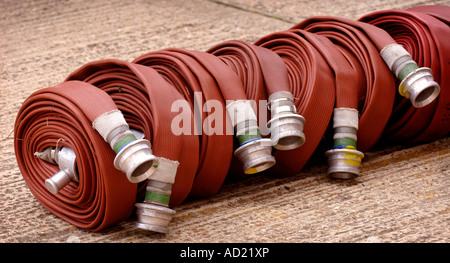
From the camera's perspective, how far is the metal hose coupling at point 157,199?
1.66m

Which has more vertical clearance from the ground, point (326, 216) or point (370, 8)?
point (370, 8)

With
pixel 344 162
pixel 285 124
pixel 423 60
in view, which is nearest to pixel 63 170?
pixel 285 124

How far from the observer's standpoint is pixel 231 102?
6.00 feet

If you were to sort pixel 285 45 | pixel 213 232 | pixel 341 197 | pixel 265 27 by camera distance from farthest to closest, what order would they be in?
1. pixel 265 27
2. pixel 285 45
3. pixel 341 197
4. pixel 213 232

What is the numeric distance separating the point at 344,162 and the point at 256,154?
0.35 meters

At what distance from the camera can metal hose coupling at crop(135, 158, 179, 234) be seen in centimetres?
166

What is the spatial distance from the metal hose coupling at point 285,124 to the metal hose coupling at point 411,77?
0.38 metres

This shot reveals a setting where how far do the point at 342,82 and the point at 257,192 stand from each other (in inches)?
17.4

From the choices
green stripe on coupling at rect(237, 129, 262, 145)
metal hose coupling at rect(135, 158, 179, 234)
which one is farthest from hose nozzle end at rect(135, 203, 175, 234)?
green stripe on coupling at rect(237, 129, 262, 145)

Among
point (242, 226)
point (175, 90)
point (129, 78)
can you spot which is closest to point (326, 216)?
point (242, 226)

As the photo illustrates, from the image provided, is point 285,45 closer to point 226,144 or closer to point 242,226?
point 226,144

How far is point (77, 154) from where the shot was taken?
67.1 inches

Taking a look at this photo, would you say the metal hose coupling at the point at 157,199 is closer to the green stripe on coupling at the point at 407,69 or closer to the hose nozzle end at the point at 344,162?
the hose nozzle end at the point at 344,162

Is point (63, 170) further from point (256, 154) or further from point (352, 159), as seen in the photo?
point (352, 159)
